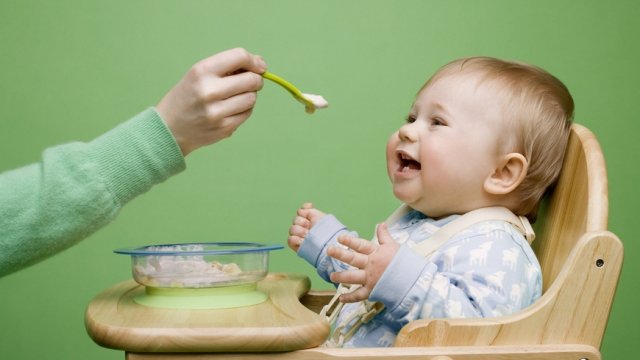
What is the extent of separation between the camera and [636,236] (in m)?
1.60

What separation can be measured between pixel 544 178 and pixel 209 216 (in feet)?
2.68

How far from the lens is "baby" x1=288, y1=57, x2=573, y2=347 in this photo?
776 mm

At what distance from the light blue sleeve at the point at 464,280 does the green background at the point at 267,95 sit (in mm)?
730

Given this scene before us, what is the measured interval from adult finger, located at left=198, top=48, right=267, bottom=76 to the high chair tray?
0.26 meters

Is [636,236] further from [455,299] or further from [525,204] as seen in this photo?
[455,299]

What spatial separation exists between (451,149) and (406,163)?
0.08 meters

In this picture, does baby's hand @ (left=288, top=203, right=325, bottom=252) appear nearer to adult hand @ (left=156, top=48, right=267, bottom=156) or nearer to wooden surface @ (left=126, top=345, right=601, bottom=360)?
adult hand @ (left=156, top=48, right=267, bottom=156)

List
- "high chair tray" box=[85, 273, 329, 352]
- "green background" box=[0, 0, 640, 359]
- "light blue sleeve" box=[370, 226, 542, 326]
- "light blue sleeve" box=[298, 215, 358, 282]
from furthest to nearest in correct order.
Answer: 1. "green background" box=[0, 0, 640, 359]
2. "light blue sleeve" box=[298, 215, 358, 282]
3. "light blue sleeve" box=[370, 226, 542, 326]
4. "high chair tray" box=[85, 273, 329, 352]

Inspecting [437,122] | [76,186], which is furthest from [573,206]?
[76,186]

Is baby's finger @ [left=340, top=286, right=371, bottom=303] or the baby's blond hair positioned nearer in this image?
baby's finger @ [left=340, top=286, right=371, bottom=303]

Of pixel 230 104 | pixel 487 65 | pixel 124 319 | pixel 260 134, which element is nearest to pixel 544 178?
pixel 487 65

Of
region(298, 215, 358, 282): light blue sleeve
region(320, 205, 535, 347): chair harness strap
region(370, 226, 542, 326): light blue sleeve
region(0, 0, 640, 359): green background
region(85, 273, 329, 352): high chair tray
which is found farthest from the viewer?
region(0, 0, 640, 359): green background

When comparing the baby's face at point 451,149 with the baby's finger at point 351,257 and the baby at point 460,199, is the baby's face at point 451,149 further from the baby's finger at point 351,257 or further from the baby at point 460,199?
the baby's finger at point 351,257

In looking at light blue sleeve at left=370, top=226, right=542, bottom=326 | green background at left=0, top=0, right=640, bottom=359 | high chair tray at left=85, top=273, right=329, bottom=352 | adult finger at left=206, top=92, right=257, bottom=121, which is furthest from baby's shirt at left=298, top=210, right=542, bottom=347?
green background at left=0, top=0, right=640, bottom=359
